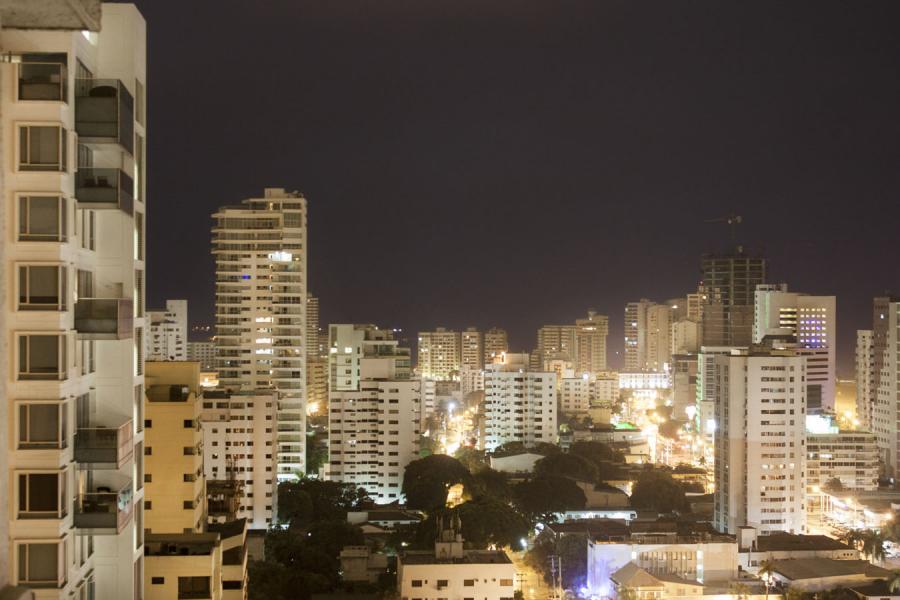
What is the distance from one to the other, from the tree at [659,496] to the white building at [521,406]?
30.2ft

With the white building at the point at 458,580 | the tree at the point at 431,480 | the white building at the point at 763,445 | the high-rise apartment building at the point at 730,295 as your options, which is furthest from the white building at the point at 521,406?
the high-rise apartment building at the point at 730,295

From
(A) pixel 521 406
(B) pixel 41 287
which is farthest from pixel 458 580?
(A) pixel 521 406

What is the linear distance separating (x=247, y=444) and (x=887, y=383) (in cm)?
1912

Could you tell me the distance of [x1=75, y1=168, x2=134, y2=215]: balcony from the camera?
148 inches

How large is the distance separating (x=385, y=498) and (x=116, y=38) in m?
21.2

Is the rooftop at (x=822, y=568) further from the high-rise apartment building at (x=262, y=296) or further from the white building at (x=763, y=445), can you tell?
the high-rise apartment building at (x=262, y=296)

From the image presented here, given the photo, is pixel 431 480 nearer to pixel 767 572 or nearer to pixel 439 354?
pixel 767 572

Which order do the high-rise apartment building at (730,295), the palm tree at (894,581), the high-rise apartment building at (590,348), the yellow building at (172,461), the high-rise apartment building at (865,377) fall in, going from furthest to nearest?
1. the high-rise apartment building at (590,348)
2. the high-rise apartment building at (730,295)
3. the high-rise apartment building at (865,377)
4. the palm tree at (894,581)
5. the yellow building at (172,461)

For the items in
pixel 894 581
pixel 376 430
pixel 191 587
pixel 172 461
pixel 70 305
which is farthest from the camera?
pixel 376 430

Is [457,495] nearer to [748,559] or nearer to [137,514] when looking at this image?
[748,559]

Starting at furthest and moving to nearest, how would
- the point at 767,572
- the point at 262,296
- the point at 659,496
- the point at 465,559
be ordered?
the point at 262,296
the point at 659,496
the point at 767,572
the point at 465,559

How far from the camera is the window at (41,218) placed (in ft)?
11.3

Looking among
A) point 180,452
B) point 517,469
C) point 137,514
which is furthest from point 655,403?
point 137,514

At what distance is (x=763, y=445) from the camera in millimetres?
19844
